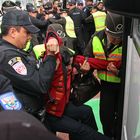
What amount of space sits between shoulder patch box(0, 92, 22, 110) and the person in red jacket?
85cm

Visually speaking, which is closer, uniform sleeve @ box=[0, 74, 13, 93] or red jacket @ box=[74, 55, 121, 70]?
uniform sleeve @ box=[0, 74, 13, 93]

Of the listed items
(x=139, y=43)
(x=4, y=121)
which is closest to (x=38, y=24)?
(x=139, y=43)

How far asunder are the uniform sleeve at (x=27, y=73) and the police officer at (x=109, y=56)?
664 mm

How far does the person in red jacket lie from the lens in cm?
310

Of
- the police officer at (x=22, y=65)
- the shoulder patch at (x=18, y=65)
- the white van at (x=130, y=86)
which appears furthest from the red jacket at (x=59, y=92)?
the white van at (x=130, y=86)

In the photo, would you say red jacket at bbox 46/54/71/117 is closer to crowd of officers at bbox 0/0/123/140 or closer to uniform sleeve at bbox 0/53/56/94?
crowd of officers at bbox 0/0/123/140

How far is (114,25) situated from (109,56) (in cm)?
38

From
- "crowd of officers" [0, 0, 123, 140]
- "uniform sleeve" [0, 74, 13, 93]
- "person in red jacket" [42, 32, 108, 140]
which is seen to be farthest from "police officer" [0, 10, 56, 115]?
"uniform sleeve" [0, 74, 13, 93]

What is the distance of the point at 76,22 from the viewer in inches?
408

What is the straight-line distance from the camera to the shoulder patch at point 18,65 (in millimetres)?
2732

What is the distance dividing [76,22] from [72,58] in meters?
6.95

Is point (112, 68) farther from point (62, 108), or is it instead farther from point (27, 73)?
point (27, 73)

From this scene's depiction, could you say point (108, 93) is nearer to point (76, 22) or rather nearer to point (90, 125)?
point (90, 125)

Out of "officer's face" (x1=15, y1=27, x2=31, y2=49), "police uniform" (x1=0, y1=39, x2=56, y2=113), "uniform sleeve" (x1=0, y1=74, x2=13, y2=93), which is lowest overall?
"police uniform" (x1=0, y1=39, x2=56, y2=113)
